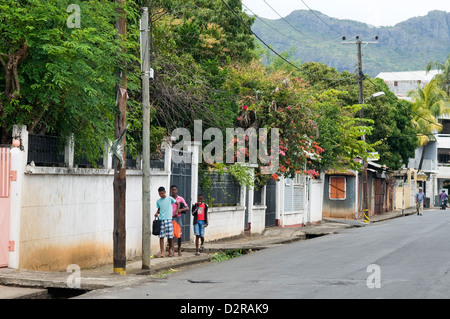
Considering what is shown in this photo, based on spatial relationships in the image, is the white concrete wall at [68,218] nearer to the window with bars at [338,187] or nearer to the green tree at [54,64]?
the green tree at [54,64]

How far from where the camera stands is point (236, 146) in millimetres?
26344

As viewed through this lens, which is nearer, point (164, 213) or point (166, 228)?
point (164, 213)

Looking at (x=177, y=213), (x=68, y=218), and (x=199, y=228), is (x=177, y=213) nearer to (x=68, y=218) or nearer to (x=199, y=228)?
(x=199, y=228)

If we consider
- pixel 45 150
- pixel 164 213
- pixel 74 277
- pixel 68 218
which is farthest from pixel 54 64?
pixel 164 213

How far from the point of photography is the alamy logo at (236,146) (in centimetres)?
2375

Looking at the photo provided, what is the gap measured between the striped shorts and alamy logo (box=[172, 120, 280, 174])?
3242 millimetres

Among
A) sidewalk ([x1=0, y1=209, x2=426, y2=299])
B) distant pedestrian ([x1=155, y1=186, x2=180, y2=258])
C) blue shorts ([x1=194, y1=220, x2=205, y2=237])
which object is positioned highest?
distant pedestrian ([x1=155, y1=186, x2=180, y2=258])

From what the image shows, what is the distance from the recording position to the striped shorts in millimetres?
17891

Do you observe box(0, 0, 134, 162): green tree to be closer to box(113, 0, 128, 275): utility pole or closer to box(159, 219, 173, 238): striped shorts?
box(113, 0, 128, 275): utility pole

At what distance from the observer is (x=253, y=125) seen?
28531 mm

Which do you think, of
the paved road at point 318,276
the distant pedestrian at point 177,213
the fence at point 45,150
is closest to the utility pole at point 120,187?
the paved road at point 318,276

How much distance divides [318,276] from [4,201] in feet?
19.7

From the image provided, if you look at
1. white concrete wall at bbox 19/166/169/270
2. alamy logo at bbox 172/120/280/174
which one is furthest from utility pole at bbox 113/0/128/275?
alamy logo at bbox 172/120/280/174

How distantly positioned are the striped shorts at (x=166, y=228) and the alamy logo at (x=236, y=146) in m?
3.24
